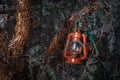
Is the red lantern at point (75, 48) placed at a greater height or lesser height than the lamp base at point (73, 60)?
greater

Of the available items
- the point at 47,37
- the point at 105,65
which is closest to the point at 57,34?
the point at 47,37

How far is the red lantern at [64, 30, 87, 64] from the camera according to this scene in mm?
3332

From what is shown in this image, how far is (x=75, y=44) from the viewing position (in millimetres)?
3391

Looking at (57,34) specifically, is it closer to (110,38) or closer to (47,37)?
(47,37)

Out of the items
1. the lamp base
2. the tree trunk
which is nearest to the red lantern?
the lamp base

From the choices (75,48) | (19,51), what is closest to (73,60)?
(75,48)

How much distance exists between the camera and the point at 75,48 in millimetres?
3412

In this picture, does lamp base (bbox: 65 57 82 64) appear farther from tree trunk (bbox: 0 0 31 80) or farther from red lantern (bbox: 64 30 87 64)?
tree trunk (bbox: 0 0 31 80)

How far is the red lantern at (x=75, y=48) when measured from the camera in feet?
10.9

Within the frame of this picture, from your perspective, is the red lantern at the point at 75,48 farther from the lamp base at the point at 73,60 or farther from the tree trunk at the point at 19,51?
the tree trunk at the point at 19,51

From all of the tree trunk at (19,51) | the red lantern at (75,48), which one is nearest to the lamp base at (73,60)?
the red lantern at (75,48)

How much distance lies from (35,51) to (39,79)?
331mm

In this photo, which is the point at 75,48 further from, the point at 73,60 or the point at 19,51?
the point at 19,51

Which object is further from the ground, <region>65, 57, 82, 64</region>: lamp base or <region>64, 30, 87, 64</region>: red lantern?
<region>64, 30, 87, 64</region>: red lantern
